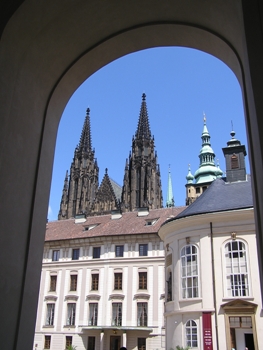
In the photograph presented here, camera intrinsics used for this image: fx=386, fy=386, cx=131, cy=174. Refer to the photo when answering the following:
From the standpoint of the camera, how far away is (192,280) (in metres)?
18.2

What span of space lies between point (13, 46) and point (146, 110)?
74.9 m

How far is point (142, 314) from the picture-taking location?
99.6 feet

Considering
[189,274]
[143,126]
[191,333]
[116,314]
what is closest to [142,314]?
[116,314]

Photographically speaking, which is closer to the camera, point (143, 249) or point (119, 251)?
point (143, 249)

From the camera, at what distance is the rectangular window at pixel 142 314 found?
30.0 meters

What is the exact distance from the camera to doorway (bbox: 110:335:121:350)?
30.8m

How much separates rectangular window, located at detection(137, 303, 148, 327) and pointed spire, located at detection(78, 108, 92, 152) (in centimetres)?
4975

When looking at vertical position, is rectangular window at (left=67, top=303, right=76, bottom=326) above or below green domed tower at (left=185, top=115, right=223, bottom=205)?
below

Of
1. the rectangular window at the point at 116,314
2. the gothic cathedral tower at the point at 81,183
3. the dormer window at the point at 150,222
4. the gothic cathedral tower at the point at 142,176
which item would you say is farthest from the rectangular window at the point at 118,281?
the gothic cathedral tower at the point at 81,183

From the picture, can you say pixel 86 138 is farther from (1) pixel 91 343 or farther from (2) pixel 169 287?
(2) pixel 169 287

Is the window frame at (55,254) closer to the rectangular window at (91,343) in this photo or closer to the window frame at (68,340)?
the window frame at (68,340)

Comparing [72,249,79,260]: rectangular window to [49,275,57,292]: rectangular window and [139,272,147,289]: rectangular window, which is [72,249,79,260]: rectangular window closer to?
[49,275,57,292]: rectangular window

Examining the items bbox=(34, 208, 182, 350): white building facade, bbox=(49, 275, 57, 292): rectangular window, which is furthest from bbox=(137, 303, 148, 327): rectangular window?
bbox=(49, 275, 57, 292): rectangular window

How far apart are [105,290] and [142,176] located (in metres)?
37.4
